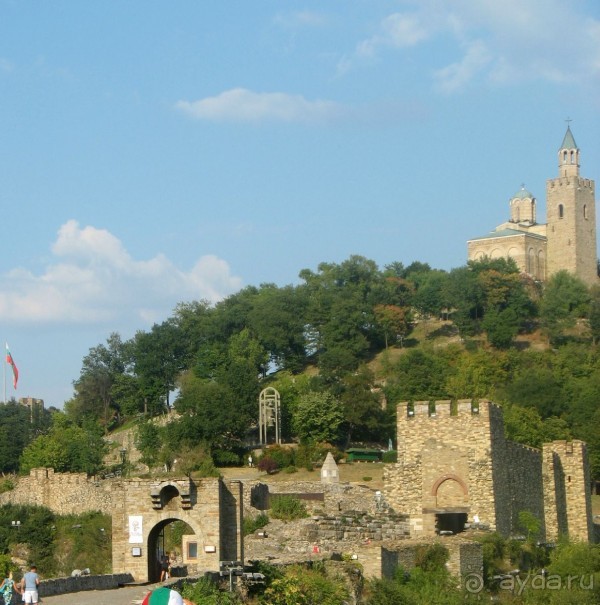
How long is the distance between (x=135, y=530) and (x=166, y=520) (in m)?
0.50

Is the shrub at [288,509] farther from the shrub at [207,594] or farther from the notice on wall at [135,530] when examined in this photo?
the shrub at [207,594]

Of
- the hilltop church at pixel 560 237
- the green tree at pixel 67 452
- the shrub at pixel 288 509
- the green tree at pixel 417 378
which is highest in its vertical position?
the hilltop church at pixel 560 237

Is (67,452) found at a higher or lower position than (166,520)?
higher

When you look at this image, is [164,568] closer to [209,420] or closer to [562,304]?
[209,420]

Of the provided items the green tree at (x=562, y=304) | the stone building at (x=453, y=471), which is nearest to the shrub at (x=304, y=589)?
the stone building at (x=453, y=471)

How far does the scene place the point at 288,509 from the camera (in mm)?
35250

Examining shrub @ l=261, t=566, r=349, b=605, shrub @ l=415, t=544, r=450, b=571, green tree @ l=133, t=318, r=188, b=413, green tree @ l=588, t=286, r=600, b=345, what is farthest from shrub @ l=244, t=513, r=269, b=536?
green tree @ l=588, t=286, r=600, b=345

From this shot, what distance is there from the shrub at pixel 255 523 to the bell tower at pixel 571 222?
209 ft

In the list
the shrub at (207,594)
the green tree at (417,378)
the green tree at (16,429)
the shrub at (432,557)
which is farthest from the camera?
the green tree at (16,429)

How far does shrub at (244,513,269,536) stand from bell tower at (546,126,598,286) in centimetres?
6384

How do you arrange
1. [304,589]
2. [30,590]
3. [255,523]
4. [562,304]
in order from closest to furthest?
[30,590] < [304,589] < [255,523] < [562,304]

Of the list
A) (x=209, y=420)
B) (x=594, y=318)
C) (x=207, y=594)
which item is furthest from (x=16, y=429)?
(x=207, y=594)

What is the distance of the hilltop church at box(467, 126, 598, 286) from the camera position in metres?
96.3

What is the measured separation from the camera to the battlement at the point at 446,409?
33062 millimetres
